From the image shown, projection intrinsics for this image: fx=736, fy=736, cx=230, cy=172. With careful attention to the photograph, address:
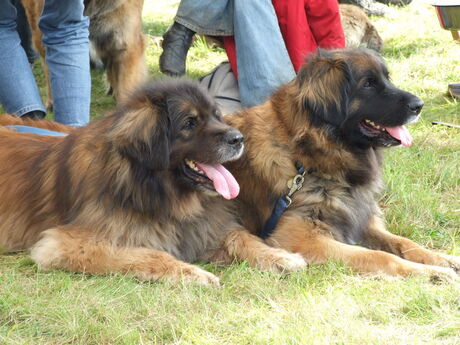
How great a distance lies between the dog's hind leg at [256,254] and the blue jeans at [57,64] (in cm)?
163

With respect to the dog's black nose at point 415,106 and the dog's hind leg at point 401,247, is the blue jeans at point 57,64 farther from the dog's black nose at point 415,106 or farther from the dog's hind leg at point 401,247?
the dog's black nose at point 415,106

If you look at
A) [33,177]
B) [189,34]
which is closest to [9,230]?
[33,177]

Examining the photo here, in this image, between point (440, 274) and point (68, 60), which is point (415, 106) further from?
point (68, 60)

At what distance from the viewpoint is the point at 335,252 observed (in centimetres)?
365

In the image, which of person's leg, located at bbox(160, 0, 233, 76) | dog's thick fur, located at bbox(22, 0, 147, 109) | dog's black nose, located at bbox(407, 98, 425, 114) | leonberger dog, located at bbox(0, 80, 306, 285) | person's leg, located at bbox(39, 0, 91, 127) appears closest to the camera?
leonberger dog, located at bbox(0, 80, 306, 285)

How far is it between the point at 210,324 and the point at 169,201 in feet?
2.82

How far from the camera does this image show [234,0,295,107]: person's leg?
206 inches

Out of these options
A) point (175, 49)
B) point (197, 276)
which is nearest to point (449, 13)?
point (175, 49)

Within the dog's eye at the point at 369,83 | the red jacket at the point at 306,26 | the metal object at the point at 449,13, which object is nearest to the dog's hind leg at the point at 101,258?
the dog's eye at the point at 369,83

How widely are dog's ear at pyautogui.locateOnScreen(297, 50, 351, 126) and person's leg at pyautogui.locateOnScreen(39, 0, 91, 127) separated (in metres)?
1.69

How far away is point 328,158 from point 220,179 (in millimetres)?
639

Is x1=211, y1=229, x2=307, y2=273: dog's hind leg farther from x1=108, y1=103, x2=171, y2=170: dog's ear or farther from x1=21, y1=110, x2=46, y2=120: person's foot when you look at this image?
x1=21, y1=110, x2=46, y2=120: person's foot

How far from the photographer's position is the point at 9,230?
3949mm

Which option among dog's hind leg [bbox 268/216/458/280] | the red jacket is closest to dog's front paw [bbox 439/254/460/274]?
dog's hind leg [bbox 268/216/458/280]
